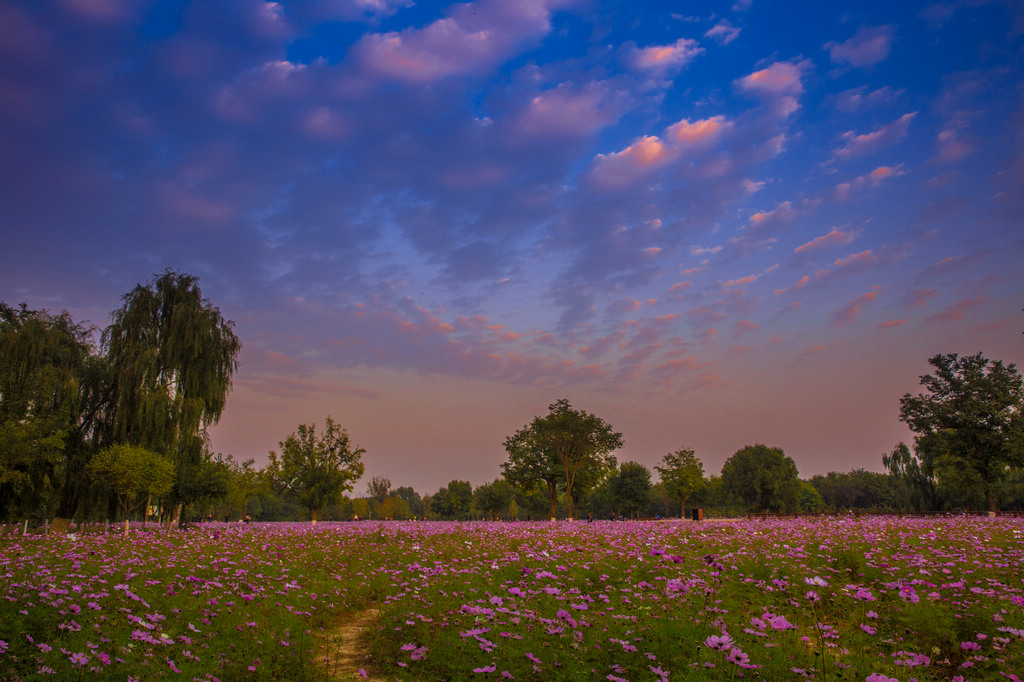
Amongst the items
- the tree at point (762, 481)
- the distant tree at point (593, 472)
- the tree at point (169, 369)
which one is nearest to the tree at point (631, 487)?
the tree at point (762, 481)

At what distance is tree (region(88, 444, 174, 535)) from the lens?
693 inches

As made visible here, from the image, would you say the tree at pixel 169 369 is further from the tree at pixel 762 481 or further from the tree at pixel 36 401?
the tree at pixel 762 481

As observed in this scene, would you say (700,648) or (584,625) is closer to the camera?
(700,648)

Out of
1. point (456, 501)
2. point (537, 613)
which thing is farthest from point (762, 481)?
point (537, 613)

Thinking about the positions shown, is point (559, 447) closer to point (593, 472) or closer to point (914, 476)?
point (593, 472)

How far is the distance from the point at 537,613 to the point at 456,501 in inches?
3237

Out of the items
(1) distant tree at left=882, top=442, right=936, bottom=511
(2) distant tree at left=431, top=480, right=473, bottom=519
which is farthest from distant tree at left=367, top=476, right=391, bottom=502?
(1) distant tree at left=882, top=442, right=936, bottom=511

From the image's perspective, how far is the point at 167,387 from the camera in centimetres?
2125

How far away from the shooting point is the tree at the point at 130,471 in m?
17.6

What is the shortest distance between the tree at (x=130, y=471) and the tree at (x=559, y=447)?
36046 mm

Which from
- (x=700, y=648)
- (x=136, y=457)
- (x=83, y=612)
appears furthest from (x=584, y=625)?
(x=136, y=457)

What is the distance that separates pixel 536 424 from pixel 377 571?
41.0 meters

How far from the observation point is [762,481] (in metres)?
75.1

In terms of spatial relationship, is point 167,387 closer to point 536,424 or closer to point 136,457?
point 136,457
